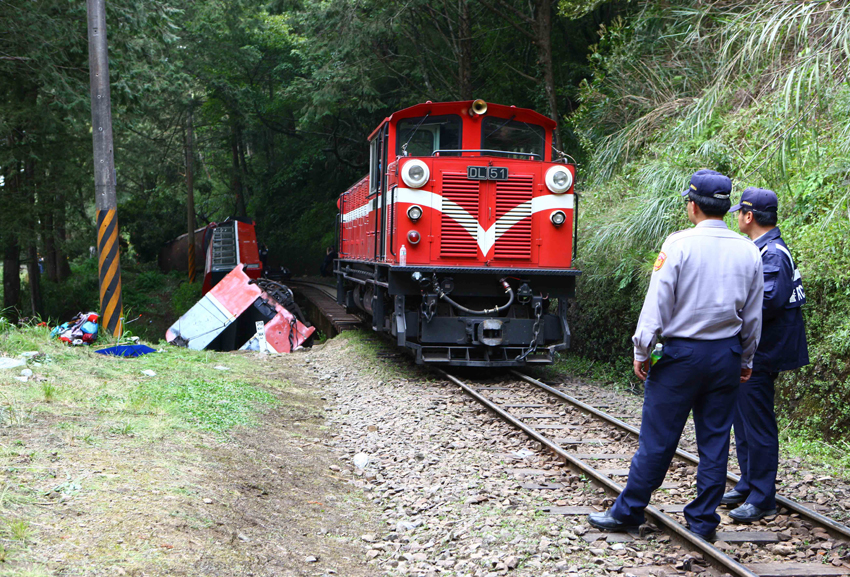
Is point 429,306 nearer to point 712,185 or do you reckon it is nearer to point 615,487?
point 615,487

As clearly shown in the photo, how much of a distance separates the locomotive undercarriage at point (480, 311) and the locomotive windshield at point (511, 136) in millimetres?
1784

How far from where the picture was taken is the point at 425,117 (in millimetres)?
9406

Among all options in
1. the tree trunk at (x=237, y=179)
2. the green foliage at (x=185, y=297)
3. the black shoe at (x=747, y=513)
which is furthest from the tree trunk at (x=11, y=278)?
the tree trunk at (x=237, y=179)

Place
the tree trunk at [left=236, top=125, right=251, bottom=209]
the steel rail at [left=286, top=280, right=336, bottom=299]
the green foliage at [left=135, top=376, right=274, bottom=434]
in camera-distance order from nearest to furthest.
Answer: the green foliage at [left=135, top=376, right=274, bottom=434] → the steel rail at [left=286, top=280, right=336, bottom=299] → the tree trunk at [left=236, top=125, right=251, bottom=209]

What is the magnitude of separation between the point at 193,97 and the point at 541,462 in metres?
27.7

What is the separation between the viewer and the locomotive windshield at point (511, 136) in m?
9.48

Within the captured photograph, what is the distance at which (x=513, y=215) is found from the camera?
9055 millimetres

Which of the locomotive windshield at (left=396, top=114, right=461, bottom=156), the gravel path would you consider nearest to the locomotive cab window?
the locomotive windshield at (left=396, top=114, right=461, bottom=156)

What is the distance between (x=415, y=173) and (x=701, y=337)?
18.0ft

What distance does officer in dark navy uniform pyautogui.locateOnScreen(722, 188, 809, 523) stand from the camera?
4.20 metres

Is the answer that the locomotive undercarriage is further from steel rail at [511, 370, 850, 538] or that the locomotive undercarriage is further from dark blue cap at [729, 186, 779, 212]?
dark blue cap at [729, 186, 779, 212]

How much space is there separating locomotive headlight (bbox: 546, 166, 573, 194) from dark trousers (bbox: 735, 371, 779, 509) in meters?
5.05

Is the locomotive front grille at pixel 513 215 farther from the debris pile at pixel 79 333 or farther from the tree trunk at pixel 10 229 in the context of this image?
the tree trunk at pixel 10 229

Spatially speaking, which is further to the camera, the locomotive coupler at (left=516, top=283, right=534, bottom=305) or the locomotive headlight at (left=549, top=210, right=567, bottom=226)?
the locomotive headlight at (left=549, top=210, right=567, bottom=226)
